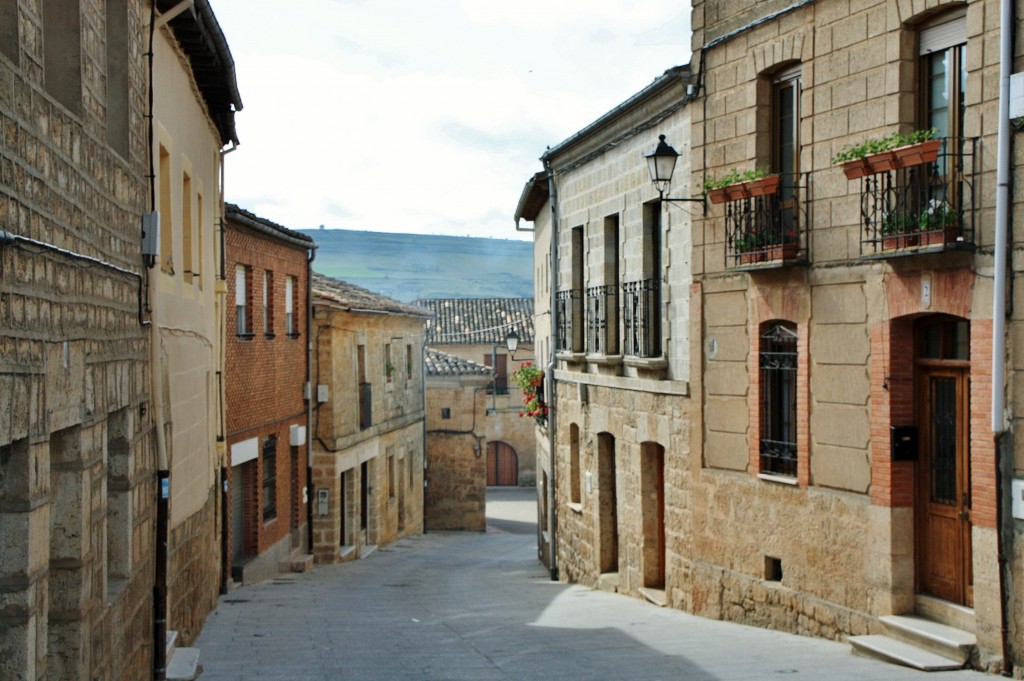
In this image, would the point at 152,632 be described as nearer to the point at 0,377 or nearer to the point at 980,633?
the point at 0,377

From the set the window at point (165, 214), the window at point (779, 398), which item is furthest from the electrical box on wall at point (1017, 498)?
the window at point (165, 214)

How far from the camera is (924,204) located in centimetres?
979

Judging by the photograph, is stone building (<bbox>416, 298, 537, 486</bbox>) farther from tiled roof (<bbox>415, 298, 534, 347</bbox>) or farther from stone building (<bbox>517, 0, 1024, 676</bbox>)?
stone building (<bbox>517, 0, 1024, 676</bbox>)

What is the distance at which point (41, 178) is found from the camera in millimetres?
5508

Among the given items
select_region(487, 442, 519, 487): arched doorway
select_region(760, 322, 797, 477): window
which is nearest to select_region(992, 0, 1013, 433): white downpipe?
select_region(760, 322, 797, 477): window

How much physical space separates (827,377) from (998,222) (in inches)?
106

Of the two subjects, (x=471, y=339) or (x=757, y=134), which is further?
(x=471, y=339)

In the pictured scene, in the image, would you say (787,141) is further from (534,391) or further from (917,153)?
(534,391)

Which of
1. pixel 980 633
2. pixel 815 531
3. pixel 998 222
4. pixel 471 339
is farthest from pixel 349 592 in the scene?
pixel 471 339

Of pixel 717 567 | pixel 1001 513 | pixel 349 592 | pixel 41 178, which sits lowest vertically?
pixel 349 592

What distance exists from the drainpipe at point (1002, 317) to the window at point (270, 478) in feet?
41.9

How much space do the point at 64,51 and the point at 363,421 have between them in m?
19.2

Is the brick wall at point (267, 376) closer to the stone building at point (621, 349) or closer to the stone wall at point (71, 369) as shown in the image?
the stone building at point (621, 349)

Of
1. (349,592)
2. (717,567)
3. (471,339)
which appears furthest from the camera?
(471,339)
